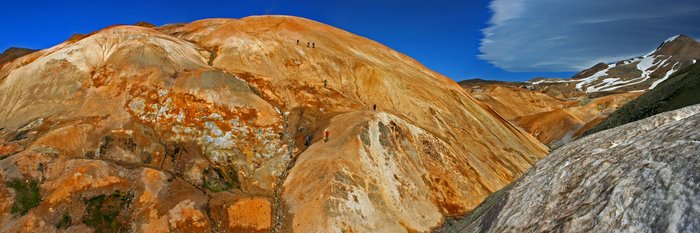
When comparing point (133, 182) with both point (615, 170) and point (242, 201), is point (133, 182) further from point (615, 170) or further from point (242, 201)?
point (615, 170)

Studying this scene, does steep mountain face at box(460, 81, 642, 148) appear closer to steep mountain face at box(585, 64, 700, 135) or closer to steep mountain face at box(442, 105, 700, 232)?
steep mountain face at box(585, 64, 700, 135)

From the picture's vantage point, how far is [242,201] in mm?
29797

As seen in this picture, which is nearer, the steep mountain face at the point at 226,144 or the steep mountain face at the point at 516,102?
the steep mountain face at the point at 226,144

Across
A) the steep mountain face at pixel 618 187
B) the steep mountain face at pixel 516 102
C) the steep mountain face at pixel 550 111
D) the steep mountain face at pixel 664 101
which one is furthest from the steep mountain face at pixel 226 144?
the steep mountain face at pixel 516 102

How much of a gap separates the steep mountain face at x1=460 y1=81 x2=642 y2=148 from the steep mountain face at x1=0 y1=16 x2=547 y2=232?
4740 cm

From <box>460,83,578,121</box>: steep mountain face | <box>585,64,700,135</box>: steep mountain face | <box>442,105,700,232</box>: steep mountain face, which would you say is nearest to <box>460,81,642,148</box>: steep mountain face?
<box>460,83,578,121</box>: steep mountain face

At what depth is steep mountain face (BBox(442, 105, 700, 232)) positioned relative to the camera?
7.06 metres

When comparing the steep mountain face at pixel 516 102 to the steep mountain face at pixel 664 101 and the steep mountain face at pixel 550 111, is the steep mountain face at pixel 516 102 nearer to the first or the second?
the steep mountain face at pixel 550 111

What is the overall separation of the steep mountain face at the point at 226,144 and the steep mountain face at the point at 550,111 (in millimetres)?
47397

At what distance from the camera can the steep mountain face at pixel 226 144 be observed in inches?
1105

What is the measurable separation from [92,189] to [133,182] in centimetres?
240

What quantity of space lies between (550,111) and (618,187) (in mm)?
109813

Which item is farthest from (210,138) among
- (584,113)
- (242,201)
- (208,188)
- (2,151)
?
(584,113)

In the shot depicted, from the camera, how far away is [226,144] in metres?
35.0
